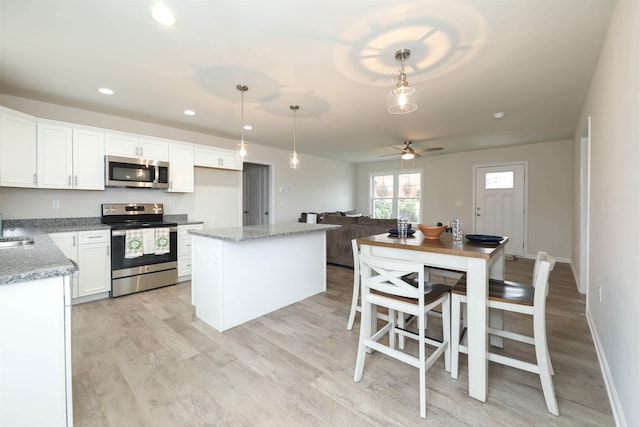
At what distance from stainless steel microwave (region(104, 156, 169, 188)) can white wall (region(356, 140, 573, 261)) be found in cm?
593

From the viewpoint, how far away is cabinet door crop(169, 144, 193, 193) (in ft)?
Answer: 13.8

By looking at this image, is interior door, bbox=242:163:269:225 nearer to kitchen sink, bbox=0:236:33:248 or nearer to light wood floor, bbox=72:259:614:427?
light wood floor, bbox=72:259:614:427

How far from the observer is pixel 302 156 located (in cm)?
676

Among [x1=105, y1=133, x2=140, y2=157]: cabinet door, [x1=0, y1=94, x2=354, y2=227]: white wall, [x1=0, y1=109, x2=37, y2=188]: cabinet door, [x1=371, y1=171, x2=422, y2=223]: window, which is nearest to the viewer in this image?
[x1=0, y1=109, x2=37, y2=188]: cabinet door

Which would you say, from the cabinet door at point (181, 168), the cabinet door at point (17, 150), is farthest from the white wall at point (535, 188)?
the cabinet door at point (17, 150)

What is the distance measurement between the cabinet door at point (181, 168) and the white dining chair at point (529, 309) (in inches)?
157

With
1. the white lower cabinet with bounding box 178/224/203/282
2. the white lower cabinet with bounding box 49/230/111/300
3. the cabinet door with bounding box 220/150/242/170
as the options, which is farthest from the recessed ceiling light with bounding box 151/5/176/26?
the cabinet door with bounding box 220/150/242/170

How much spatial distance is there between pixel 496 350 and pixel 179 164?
4.50m

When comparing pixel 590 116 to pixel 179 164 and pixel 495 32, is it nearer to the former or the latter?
pixel 495 32

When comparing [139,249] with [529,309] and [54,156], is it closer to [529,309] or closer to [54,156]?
[54,156]

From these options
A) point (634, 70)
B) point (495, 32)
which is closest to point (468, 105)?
point (495, 32)

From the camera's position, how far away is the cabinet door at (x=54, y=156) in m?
3.15

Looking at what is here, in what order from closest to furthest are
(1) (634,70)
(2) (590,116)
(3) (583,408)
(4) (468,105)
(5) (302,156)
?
(1) (634,70) < (3) (583,408) < (2) (590,116) < (4) (468,105) < (5) (302,156)

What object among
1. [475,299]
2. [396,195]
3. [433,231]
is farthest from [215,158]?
[396,195]
